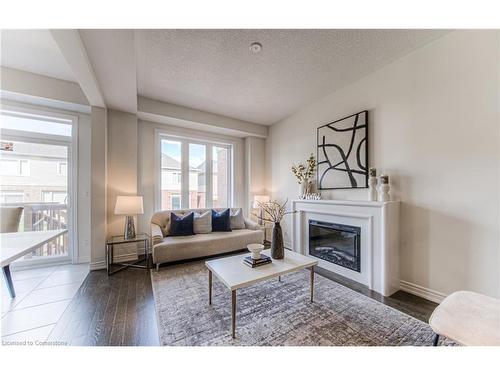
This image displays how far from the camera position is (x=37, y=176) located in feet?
9.36

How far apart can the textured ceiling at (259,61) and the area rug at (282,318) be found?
8.64 feet

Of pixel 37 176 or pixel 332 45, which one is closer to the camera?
pixel 332 45

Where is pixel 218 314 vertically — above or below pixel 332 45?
below

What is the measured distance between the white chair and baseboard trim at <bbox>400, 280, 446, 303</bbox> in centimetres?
93

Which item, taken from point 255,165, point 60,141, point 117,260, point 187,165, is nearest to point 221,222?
point 187,165

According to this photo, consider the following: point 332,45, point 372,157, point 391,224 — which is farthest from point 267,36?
point 391,224

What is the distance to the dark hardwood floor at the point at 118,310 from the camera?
1472 mm

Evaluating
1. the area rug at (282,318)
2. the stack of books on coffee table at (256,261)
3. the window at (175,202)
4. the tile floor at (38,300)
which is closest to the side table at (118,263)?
the tile floor at (38,300)

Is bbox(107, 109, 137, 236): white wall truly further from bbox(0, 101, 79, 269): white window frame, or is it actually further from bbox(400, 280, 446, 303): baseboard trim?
bbox(400, 280, 446, 303): baseboard trim

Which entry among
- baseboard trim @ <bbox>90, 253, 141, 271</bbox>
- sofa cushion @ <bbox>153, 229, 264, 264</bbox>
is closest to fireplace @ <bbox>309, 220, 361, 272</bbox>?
sofa cushion @ <bbox>153, 229, 264, 264</bbox>

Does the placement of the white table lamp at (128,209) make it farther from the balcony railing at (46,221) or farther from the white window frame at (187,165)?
the balcony railing at (46,221)
